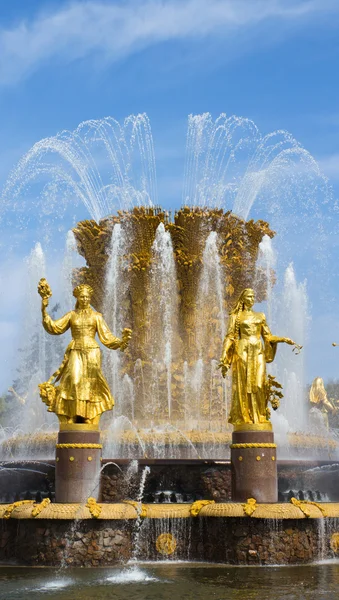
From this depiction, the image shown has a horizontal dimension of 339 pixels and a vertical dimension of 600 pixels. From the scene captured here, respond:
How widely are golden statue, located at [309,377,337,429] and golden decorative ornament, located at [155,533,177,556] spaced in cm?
1398

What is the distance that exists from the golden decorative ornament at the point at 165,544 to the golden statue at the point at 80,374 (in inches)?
79.8

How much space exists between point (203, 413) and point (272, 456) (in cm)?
641

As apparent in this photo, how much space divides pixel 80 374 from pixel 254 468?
3041 millimetres

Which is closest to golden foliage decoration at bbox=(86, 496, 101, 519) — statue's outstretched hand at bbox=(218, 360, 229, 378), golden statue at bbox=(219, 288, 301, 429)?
golden statue at bbox=(219, 288, 301, 429)

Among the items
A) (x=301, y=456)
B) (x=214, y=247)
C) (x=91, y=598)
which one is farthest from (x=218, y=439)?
(x=91, y=598)

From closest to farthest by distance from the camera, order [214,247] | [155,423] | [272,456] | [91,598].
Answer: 1. [91,598]
2. [272,456]
3. [155,423]
4. [214,247]

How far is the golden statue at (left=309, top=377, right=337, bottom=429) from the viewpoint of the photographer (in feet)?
82.9

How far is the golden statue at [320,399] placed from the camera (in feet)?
82.9

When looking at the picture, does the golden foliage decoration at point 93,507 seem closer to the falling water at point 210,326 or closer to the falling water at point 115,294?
the falling water at point 210,326

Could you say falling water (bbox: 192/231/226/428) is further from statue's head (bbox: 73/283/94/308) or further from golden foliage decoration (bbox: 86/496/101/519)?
golden foliage decoration (bbox: 86/496/101/519)

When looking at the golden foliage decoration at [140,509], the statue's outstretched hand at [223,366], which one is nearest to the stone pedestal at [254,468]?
the statue's outstretched hand at [223,366]

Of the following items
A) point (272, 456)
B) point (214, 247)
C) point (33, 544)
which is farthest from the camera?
point (214, 247)

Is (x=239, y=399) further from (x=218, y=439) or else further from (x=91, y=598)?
(x=91, y=598)

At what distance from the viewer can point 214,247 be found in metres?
19.6
